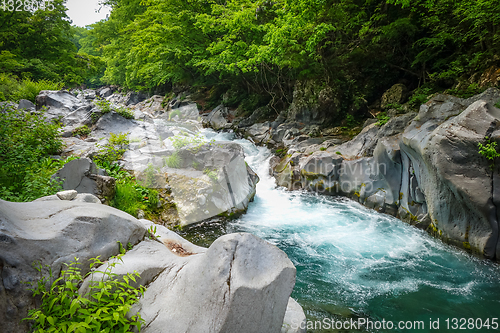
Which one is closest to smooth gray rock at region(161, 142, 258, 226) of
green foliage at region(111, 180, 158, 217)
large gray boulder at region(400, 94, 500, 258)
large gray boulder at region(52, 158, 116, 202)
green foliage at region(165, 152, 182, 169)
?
green foliage at region(165, 152, 182, 169)

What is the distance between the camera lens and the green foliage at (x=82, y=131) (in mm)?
9938

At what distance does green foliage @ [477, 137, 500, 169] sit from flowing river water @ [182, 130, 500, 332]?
2.44m

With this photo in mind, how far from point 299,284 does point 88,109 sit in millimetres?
12253

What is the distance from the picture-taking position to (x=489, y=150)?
5.37 meters

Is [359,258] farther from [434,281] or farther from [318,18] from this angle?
[318,18]

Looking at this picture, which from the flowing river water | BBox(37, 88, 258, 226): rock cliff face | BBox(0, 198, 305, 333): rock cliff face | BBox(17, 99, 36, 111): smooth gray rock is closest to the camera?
BBox(0, 198, 305, 333): rock cliff face

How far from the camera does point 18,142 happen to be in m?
6.38

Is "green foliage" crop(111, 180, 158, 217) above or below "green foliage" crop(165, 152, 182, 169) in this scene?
below

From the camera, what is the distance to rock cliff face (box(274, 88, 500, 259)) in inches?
220

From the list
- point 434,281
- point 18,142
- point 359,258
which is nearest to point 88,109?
point 18,142

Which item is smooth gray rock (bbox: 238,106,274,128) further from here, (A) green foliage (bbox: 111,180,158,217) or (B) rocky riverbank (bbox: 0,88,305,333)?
(B) rocky riverbank (bbox: 0,88,305,333)

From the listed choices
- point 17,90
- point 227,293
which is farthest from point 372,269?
point 17,90

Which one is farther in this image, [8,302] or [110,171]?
[110,171]

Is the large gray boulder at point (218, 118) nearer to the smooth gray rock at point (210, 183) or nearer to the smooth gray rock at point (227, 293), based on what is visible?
the smooth gray rock at point (210, 183)
